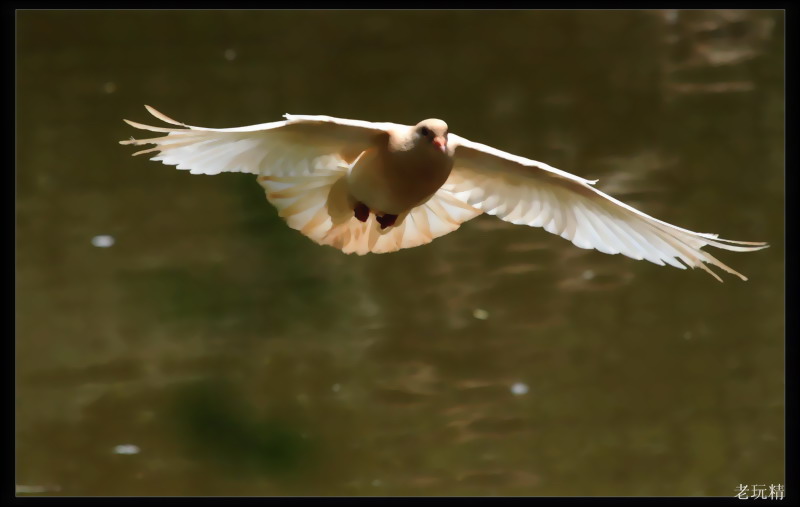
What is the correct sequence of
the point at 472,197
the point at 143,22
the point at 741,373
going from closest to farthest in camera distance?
1. the point at 472,197
2. the point at 143,22
3. the point at 741,373

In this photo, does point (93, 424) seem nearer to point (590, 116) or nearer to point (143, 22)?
point (143, 22)

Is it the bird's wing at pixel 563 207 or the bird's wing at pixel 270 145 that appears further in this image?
the bird's wing at pixel 563 207

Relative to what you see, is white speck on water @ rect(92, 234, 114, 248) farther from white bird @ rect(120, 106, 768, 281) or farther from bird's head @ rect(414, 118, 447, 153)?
bird's head @ rect(414, 118, 447, 153)

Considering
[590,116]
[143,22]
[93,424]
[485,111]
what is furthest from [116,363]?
[590,116]

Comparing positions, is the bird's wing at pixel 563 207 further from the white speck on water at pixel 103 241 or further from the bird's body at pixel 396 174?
the white speck on water at pixel 103 241

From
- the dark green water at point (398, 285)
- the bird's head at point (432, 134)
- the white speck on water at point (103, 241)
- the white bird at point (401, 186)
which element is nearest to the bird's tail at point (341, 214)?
→ the white bird at point (401, 186)

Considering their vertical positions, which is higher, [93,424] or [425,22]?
[425,22]

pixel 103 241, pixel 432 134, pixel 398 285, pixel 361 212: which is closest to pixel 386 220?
pixel 361 212
